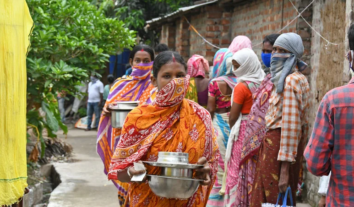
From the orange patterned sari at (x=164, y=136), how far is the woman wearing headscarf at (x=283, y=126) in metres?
1.09

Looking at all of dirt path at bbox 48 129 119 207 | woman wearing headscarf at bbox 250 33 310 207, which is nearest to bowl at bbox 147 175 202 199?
woman wearing headscarf at bbox 250 33 310 207

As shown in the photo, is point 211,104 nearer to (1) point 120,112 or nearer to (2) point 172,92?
(1) point 120,112

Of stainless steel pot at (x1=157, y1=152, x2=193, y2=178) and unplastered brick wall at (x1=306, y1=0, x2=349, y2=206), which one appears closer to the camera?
stainless steel pot at (x1=157, y1=152, x2=193, y2=178)

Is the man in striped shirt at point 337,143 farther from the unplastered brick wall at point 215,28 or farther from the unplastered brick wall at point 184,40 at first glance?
the unplastered brick wall at point 184,40

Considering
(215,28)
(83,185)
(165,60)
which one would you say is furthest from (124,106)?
(215,28)

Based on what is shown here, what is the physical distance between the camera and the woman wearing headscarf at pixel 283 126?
4273 mm

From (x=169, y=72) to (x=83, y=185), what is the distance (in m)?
5.08

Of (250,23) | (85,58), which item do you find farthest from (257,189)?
(250,23)

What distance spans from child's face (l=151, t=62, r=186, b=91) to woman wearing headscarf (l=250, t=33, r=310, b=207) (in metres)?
1.19

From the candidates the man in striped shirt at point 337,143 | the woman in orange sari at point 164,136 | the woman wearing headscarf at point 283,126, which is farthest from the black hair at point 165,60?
the woman wearing headscarf at point 283,126

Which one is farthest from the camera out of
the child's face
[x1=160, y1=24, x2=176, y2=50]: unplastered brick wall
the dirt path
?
[x1=160, y1=24, x2=176, y2=50]: unplastered brick wall

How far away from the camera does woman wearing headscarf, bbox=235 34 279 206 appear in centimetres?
468

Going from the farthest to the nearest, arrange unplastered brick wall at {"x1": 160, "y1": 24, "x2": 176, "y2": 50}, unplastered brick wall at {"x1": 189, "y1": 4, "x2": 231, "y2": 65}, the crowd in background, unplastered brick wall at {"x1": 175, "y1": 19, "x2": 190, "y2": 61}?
unplastered brick wall at {"x1": 160, "y1": 24, "x2": 176, "y2": 50} < unplastered brick wall at {"x1": 175, "y1": 19, "x2": 190, "y2": 61} < unplastered brick wall at {"x1": 189, "y1": 4, "x2": 231, "y2": 65} < the crowd in background

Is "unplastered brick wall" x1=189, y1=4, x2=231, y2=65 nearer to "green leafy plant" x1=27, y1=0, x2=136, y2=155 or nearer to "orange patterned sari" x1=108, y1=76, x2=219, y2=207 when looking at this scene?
"green leafy plant" x1=27, y1=0, x2=136, y2=155
